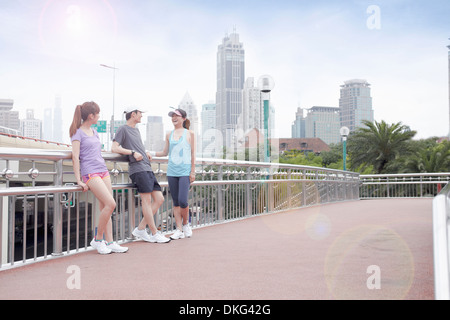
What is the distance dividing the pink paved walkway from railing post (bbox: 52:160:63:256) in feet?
0.57

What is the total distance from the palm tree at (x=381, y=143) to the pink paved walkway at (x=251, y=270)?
22563mm

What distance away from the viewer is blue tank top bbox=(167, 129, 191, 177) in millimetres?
6172

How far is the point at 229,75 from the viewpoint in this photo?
526 feet

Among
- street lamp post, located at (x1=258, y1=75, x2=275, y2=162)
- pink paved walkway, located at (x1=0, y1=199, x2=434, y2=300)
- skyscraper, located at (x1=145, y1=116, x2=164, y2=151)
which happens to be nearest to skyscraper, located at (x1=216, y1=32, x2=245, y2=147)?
skyscraper, located at (x1=145, y1=116, x2=164, y2=151)

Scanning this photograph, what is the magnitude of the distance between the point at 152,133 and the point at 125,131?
243ft

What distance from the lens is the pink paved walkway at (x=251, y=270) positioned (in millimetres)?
3287

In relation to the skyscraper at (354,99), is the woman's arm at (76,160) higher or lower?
lower

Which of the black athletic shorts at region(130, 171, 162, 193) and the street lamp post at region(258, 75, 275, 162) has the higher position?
the street lamp post at region(258, 75, 275, 162)

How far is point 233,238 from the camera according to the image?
6.32m

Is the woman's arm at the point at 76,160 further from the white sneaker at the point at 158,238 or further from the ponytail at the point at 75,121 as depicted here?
the white sneaker at the point at 158,238

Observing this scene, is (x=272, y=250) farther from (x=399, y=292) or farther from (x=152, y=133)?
(x=152, y=133)

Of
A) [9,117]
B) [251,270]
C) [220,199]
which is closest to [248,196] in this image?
[220,199]

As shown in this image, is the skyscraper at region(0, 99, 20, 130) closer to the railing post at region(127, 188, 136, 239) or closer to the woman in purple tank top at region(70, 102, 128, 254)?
the railing post at region(127, 188, 136, 239)

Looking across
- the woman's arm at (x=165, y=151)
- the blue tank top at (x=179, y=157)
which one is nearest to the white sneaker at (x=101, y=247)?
the blue tank top at (x=179, y=157)
